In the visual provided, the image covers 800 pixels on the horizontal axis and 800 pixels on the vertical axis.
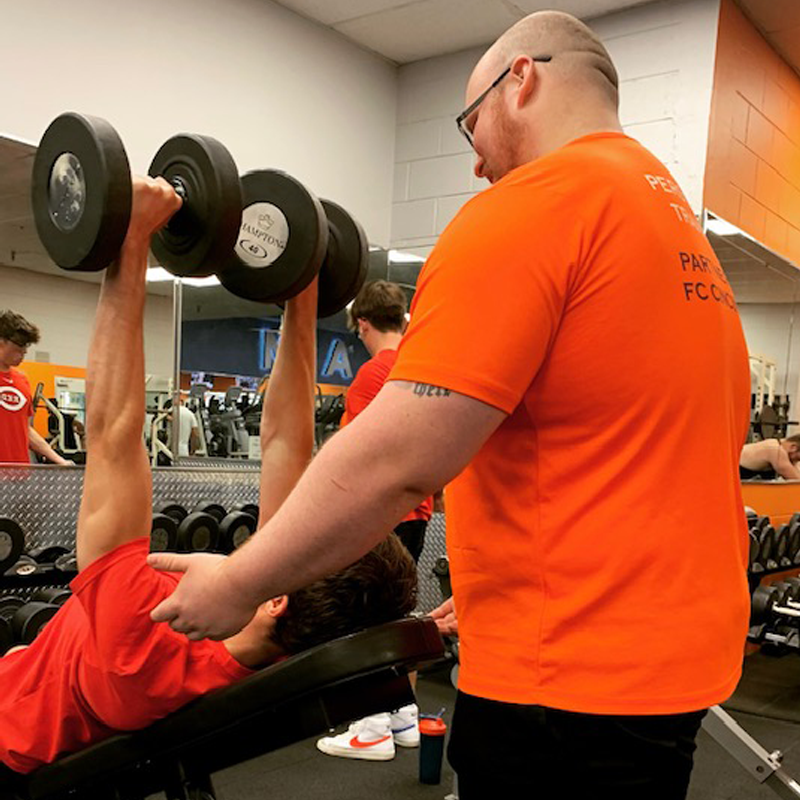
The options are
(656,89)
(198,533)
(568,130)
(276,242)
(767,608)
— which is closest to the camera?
(568,130)

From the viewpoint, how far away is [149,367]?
3881mm

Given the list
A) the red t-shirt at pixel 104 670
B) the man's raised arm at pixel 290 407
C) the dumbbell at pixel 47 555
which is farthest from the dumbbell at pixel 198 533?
the red t-shirt at pixel 104 670

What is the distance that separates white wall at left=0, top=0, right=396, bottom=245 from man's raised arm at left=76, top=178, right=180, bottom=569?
7.33ft

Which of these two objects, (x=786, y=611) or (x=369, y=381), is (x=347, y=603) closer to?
(x=369, y=381)

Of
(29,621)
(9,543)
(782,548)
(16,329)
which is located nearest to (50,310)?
(16,329)

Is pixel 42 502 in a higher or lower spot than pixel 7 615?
higher

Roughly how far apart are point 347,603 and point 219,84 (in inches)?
127

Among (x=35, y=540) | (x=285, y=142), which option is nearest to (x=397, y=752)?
(x=35, y=540)

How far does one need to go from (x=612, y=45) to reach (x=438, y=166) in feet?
3.50

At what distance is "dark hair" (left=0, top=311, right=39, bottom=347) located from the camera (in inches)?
129

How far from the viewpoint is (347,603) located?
1.19 m

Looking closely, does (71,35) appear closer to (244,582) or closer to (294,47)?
(294,47)

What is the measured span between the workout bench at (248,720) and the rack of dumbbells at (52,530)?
1.02 meters

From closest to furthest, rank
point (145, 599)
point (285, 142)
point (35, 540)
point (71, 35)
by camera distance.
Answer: point (145, 599)
point (35, 540)
point (71, 35)
point (285, 142)
